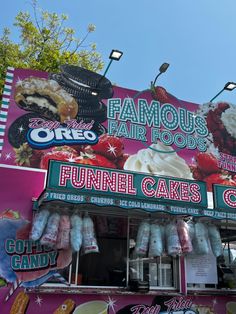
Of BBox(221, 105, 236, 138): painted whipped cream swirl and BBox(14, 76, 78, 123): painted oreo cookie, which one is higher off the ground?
BBox(221, 105, 236, 138): painted whipped cream swirl

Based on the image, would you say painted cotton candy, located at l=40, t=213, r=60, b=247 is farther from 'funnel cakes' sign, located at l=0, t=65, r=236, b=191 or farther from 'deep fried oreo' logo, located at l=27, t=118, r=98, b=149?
'deep fried oreo' logo, located at l=27, t=118, r=98, b=149

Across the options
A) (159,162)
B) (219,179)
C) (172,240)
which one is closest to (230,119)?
(219,179)

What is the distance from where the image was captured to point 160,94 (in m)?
9.80

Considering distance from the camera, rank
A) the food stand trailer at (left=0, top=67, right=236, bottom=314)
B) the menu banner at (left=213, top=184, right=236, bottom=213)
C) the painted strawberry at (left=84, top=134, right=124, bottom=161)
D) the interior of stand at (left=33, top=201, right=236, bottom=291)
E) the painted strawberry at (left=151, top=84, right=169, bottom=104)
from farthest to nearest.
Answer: the painted strawberry at (left=151, top=84, right=169, bottom=104), the painted strawberry at (left=84, top=134, right=124, bottom=161), the menu banner at (left=213, top=184, right=236, bottom=213), the interior of stand at (left=33, top=201, right=236, bottom=291), the food stand trailer at (left=0, top=67, right=236, bottom=314)

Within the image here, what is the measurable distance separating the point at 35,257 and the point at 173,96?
19.0 ft

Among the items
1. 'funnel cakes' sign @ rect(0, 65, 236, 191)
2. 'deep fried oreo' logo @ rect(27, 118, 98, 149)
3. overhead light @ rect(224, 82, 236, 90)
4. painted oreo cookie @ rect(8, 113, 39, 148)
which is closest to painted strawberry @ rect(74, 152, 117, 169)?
'funnel cakes' sign @ rect(0, 65, 236, 191)

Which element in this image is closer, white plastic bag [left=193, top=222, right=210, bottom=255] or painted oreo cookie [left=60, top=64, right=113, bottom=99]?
white plastic bag [left=193, top=222, right=210, bottom=255]

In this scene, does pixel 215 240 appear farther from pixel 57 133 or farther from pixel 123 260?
pixel 57 133

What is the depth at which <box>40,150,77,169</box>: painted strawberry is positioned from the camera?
765 cm

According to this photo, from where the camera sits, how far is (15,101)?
A: 7969mm

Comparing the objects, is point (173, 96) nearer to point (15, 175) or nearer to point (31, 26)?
point (15, 175)

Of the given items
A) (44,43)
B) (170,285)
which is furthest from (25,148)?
(44,43)

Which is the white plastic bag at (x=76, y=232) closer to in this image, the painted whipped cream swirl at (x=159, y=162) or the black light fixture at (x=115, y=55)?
the painted whipped cream swirl at (x=159, y=162)

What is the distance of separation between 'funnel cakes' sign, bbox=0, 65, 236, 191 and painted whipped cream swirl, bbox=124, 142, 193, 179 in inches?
1.0
